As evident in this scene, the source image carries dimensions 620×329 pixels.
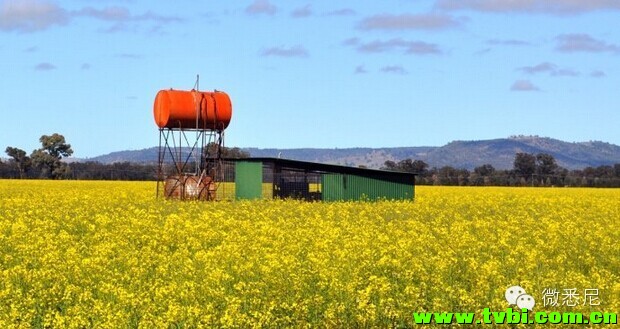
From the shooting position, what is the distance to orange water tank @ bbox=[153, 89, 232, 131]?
152 ft

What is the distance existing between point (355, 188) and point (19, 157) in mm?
77392

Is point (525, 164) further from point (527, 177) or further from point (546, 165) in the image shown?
point (527, 177)

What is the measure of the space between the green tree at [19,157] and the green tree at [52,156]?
0.85 metres

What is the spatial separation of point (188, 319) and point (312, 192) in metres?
34.7

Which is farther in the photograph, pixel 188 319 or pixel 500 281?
pixel 500 281

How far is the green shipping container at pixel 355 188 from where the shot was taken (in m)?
45.4

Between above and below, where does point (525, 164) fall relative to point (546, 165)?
above

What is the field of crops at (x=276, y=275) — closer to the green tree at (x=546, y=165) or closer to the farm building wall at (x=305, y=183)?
the farm building wall at (x=305, y=183)

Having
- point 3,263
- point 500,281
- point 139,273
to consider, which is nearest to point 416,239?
point 500,281

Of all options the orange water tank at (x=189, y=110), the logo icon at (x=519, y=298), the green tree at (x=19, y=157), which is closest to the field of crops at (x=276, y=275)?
the logo icon at (x=519, y=298)

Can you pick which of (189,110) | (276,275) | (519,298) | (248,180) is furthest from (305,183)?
(519,298)

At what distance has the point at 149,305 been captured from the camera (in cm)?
1234

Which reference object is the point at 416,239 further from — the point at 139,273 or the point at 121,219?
the point at 121,219

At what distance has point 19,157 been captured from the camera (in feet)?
371
